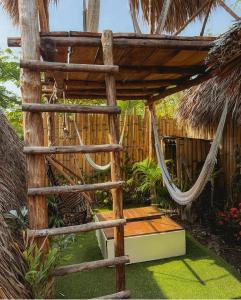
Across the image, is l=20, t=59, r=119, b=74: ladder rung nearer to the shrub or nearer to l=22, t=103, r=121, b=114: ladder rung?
l=22, t=103, r=121, b=114: ladder rung

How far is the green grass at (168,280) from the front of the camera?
102 inches

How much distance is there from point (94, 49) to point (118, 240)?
1.57m

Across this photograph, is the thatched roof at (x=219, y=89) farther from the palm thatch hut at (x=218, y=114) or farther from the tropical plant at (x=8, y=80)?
the tropical plant at (x=8, y=80)

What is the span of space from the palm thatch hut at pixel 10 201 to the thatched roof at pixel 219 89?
1.88m

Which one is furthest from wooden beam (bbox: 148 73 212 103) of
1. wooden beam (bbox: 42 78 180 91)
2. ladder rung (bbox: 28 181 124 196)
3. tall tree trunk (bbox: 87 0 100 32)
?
ladder rung (bbox: 28 181 124 196)

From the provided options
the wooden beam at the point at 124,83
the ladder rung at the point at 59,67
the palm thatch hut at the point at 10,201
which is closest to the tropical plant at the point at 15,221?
the palm thatch hut at the point at 10,201

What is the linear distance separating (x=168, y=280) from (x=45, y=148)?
5.99 ft

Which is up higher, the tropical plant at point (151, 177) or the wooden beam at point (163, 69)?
the wooden beam at point (163, 69)

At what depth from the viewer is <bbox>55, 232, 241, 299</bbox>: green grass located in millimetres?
2584

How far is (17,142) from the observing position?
3.46 meters

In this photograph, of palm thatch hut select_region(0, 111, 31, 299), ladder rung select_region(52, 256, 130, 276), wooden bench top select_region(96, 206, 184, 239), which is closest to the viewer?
palm thatch hut select_region(0, 111, 31, 299)

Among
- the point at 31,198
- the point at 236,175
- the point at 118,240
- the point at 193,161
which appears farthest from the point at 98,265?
the point at 193,161

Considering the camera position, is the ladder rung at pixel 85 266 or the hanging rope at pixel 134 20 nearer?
the ladder rung at pixel 85 266

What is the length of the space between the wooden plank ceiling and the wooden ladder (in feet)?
0.54
